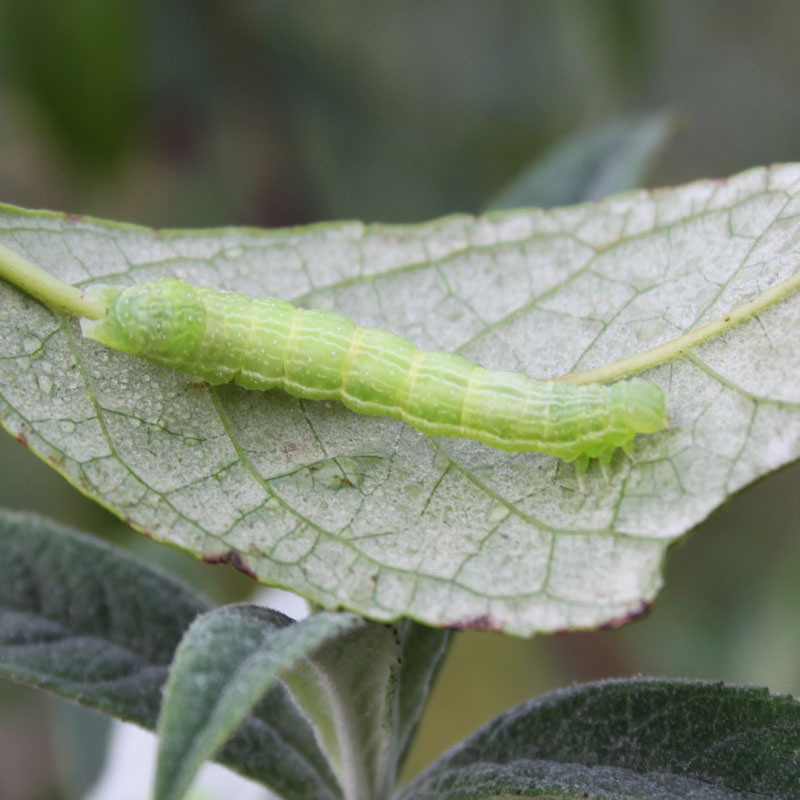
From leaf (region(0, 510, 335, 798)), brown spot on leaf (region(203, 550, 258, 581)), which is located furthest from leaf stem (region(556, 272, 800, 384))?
leaf (region(0, 510, 335, 798))

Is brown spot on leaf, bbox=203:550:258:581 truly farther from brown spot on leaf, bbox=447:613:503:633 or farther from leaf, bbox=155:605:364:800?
brown spot on leaf, bbox=447:613:503:633

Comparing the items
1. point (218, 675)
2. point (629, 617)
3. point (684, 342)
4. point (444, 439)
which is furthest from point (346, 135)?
point (218, 675)

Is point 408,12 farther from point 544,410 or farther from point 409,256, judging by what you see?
point 544,410

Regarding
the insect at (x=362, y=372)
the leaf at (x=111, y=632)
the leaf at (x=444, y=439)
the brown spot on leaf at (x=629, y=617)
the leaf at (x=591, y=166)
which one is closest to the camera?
the brown spot on leaf at (x=629, y=617)

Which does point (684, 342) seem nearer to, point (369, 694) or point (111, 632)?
point (369, 694)

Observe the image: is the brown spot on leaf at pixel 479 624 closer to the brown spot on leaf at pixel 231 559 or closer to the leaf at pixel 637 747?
the leaf at pixel 637 747

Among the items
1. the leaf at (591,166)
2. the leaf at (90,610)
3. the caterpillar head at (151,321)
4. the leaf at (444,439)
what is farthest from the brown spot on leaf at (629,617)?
the leaf at (591,166)

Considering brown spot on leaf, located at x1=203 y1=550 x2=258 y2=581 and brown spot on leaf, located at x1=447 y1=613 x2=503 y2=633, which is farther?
brown spot on leaf, located at x1=203 y1=550 x2=258 y2=581
